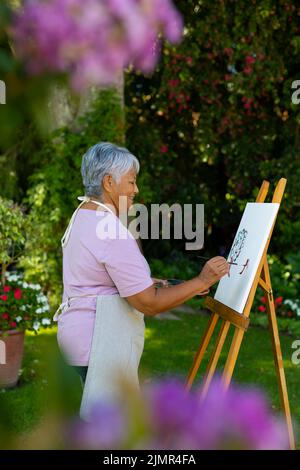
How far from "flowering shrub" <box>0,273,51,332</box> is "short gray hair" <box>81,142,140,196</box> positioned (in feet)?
6.80

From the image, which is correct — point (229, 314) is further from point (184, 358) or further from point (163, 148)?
point (163, 148)

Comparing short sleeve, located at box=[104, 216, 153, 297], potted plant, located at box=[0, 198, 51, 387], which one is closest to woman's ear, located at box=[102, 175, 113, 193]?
short sleeve, located at box=[104, 216, 153, 297]

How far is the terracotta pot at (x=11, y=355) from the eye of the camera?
4.06 meters

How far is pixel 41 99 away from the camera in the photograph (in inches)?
20.7

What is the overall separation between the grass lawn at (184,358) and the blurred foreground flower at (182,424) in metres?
2.96

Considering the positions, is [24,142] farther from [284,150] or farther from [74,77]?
[74,77]

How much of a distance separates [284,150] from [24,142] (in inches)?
109

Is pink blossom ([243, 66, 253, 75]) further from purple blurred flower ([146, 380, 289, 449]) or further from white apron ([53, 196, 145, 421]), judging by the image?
purple blurred flower ([146, 380, 289, 449])

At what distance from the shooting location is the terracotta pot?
4062mm

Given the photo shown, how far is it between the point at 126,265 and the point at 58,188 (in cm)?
452

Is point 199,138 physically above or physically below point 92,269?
above

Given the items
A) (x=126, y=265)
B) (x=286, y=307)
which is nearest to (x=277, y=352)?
(x=126, y=265)

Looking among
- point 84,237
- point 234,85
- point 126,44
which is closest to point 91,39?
point 126,44

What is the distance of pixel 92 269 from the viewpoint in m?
2.20
